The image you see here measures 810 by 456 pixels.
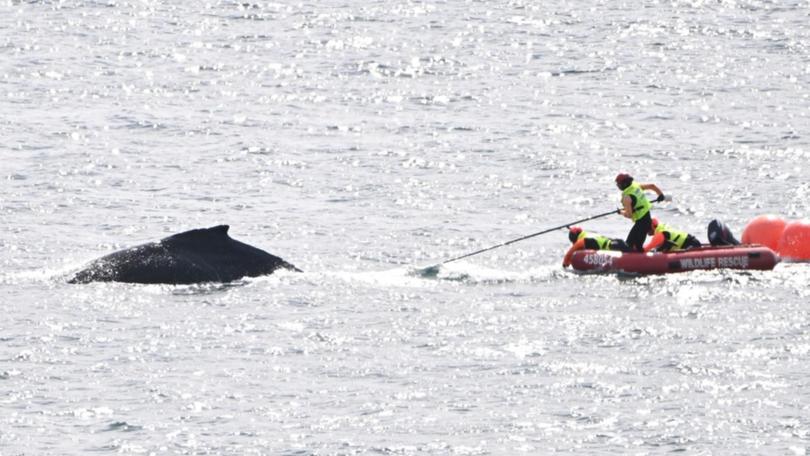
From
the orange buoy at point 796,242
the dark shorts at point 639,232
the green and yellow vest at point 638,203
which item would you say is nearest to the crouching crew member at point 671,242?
the dark shorts at point 639,232

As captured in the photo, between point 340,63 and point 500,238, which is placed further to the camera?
point 340,63

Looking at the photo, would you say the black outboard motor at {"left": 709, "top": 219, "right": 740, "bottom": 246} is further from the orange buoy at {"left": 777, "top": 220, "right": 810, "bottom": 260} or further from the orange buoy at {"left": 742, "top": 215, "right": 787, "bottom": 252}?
the orange buoy at {"left": 777, "top": 220, "right": 810, "bottom": 260}

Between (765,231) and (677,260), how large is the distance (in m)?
2.63

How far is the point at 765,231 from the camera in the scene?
3575 centimetres

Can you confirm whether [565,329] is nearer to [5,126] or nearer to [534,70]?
[5,126]

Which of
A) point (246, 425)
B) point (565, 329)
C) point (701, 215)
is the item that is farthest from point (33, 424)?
point (701, 215)

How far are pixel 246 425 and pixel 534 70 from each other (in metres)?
43.4

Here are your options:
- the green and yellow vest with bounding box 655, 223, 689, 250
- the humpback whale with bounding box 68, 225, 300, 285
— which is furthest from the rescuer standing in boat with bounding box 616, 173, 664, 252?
the humpback whale with bounding box 68, 225, 300, 285

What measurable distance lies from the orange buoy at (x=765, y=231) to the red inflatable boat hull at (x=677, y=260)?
1336 millimetres

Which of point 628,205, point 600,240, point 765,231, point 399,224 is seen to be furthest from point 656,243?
point 399,224

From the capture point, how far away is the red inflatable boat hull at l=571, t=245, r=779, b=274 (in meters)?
34.0

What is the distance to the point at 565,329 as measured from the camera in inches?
1141

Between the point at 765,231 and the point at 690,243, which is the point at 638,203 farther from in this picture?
the point at 765,231

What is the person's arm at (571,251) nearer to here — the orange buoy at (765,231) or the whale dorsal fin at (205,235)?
the orange buoy at (765,231)
